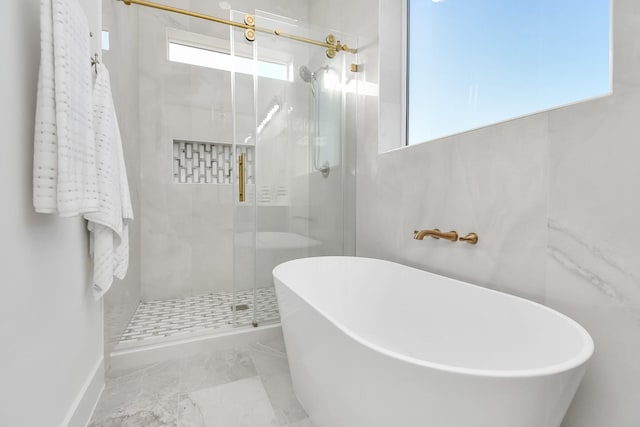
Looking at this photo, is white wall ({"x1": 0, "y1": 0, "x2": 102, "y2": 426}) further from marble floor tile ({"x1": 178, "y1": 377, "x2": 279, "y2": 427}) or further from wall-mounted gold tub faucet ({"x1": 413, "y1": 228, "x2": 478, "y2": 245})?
wall-mounted gold tub faucet ({"x1": 413, "y1": 228, "x2": 478, "y2": 245})

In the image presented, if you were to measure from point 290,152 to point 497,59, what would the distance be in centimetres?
138

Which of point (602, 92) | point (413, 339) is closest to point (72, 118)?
point (413, 339)

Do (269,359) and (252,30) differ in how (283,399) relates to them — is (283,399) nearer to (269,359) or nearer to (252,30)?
(269,359)

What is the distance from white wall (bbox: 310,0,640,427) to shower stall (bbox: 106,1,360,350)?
90 centimetres

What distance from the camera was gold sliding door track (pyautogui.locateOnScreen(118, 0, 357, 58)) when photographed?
1880mm

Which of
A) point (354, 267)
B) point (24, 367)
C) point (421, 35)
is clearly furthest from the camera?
point (421, 35)

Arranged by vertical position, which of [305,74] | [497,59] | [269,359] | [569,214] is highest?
[305,74]

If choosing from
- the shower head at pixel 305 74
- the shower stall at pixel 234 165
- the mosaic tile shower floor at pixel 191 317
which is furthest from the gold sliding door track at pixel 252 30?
the mosaic tile shower floor at pixel 191 317

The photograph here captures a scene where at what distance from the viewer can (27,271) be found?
2.70ft

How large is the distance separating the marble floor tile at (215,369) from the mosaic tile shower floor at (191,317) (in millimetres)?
232

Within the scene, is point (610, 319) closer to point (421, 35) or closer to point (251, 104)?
point (421, 35)

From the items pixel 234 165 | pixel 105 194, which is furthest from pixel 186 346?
pixel 234 165

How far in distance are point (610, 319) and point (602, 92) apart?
2.58 feet

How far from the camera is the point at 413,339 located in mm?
1452
